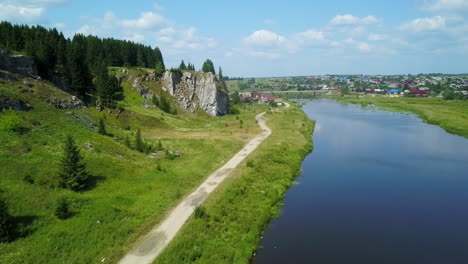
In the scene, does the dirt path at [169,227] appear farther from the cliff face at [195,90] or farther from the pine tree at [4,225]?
the cliff face at [195,90]

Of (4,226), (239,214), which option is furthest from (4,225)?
(239,214)

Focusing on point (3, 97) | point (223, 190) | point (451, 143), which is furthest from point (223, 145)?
point (451, 143)

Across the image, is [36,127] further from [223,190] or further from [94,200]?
[223,190]

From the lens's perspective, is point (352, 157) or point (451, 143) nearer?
point (352, 157)

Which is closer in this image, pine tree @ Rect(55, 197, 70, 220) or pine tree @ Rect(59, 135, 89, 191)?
pine tree @ Rect(55, 197, 70, 220)

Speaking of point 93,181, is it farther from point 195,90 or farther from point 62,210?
point 195,90

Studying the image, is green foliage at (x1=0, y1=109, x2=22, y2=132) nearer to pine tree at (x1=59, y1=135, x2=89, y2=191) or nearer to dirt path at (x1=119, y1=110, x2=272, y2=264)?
pine tree at (x1=59, y1=135, x2=89, y2=191)

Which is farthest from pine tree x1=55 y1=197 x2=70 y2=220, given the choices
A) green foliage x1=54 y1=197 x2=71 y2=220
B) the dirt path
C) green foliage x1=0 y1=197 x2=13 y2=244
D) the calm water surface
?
the calm water surface
